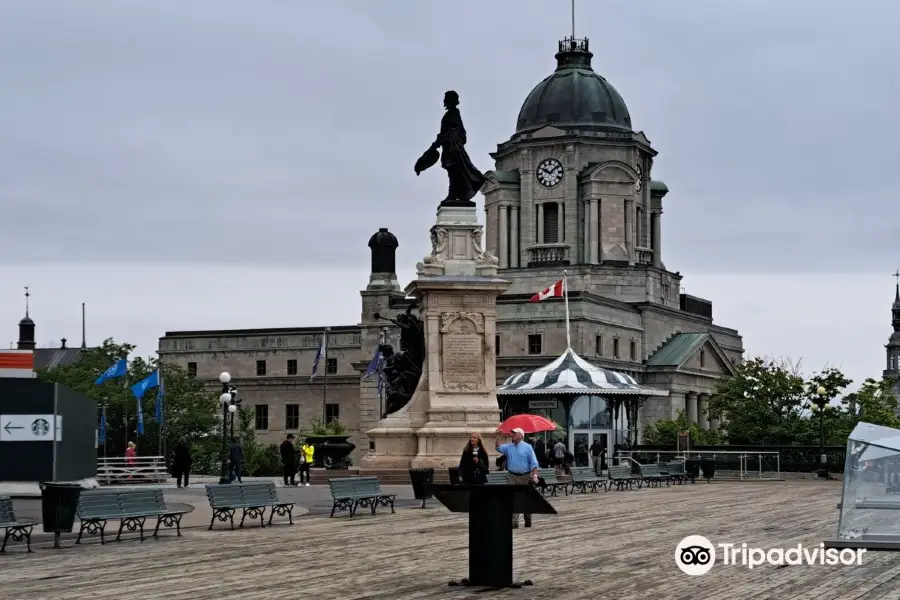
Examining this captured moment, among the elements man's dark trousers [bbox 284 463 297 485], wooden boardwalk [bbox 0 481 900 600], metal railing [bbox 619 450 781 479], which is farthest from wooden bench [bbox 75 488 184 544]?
metal railing [bbox 619 450 781 479]

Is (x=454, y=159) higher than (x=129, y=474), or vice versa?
(x=454, y=159)

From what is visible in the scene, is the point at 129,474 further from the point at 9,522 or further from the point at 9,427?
the point at 9,522

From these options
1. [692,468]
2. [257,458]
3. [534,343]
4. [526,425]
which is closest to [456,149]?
[526,425]

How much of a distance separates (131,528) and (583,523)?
805 cm

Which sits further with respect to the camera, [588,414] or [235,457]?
[588,414]

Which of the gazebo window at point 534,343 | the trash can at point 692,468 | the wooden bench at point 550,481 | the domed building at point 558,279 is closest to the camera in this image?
the wooden bench at point 550,481

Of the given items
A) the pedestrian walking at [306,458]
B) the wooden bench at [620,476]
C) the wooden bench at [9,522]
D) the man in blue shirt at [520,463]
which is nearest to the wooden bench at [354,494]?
the man in blue shirt at [520,463]

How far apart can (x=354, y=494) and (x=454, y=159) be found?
17.2 meters

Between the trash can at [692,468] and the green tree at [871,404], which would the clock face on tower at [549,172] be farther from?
the trash can at [692,468]

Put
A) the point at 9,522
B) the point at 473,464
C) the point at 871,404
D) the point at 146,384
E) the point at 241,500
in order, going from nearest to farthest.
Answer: the point at 9,522 < the point at 473,464 < the point at 241,500 < the point at 146,384 < the point at 871,404

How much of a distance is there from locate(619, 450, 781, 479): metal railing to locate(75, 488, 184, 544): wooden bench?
31.7m

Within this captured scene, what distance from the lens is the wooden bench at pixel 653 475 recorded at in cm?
4775

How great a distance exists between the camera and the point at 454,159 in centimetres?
4625

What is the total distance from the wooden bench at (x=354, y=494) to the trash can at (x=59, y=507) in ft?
20.6
